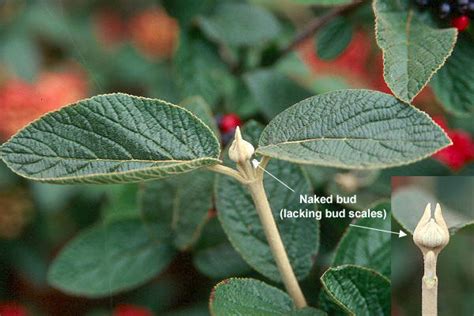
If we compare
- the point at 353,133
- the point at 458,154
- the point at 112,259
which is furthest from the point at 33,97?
the point at 353,133

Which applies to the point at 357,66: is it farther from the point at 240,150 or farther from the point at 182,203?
the point at 240,150

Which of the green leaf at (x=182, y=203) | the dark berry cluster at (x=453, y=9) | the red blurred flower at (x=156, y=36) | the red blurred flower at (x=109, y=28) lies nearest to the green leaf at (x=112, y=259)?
the green leaf at (x=182, y=203)

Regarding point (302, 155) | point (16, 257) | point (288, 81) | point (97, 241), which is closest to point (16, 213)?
point (16, 257)

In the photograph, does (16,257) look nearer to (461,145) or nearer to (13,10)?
(13,10)

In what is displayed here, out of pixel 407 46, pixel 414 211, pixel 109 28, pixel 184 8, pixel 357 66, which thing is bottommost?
pixel 414 211

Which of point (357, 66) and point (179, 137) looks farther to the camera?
point (357, 66)

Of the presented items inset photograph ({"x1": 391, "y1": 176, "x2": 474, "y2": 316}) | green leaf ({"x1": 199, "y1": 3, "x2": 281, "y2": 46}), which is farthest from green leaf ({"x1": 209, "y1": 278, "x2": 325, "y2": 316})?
green leaf ({"x1": 199, "y1": 3, "x2": 281, "y2": 46})
